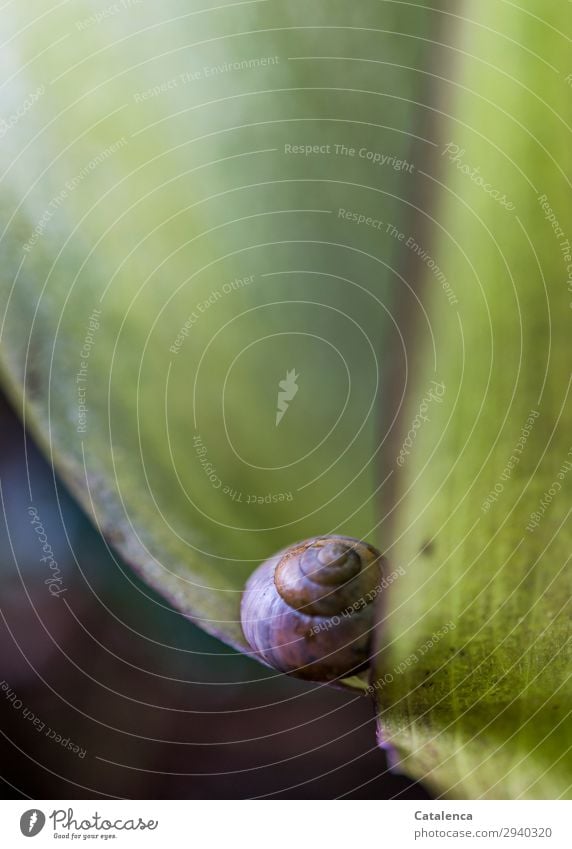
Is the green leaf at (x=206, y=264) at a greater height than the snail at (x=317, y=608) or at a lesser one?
greater

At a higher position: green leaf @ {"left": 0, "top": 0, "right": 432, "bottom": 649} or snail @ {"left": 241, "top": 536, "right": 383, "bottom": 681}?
green leaf @ {"left": 0, "top": 0, "right": 432, "bottom": 649}

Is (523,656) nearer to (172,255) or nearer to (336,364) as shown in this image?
(336,364)

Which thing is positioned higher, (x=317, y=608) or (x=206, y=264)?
(x=206, y=264)
